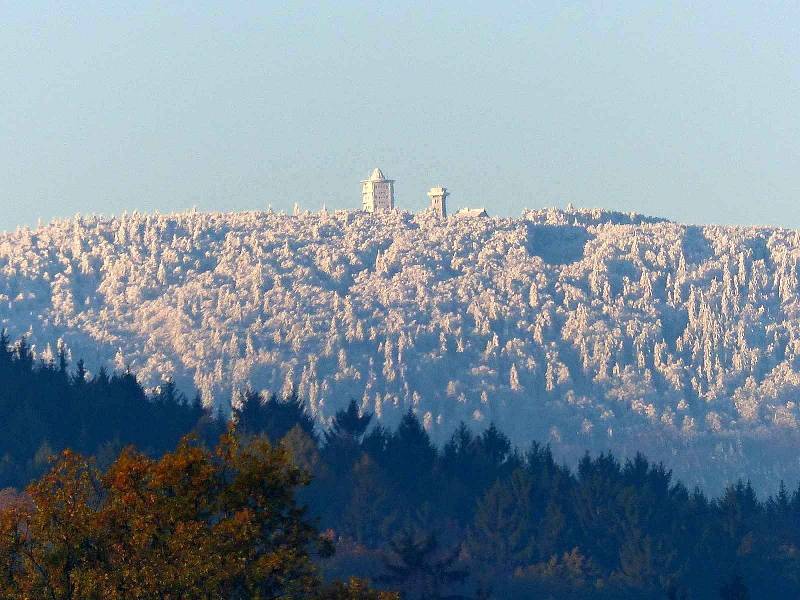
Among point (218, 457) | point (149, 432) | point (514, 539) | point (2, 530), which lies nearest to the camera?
point (2, 530)

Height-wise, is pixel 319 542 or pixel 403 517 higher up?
pixel 319 542

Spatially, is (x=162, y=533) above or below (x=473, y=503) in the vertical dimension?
above

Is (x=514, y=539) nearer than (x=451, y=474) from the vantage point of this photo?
Yes

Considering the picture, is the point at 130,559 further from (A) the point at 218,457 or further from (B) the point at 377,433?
(B) the point at 377,433

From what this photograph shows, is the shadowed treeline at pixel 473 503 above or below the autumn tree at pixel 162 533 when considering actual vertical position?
below

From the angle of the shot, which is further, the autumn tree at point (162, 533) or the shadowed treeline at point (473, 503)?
the shadowed treeline at point (473, 503)

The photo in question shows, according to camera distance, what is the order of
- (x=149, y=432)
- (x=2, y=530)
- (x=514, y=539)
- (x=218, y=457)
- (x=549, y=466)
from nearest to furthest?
1. (x=2, y=530)
2. (x=218, y=457)
3. (x=514, y=539)
4. (x=149, y=432)
5. (x=549, y=466)

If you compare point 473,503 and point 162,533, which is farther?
point 473,503

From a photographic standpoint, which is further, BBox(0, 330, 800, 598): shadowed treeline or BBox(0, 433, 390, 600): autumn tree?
BBox(0, 330, 800, 598): shadowed treeline

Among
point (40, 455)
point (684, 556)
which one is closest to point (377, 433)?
point (684, 556)

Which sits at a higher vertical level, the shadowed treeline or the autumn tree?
the autumn tree
